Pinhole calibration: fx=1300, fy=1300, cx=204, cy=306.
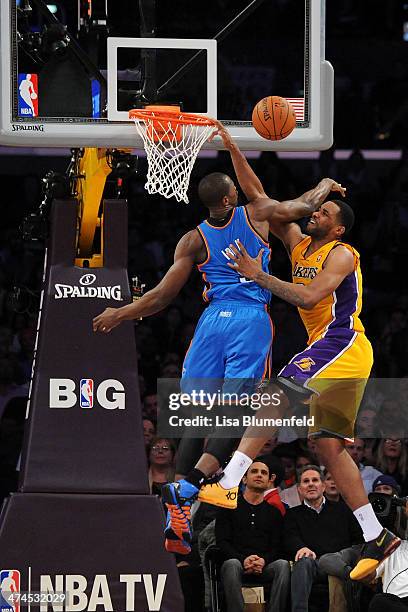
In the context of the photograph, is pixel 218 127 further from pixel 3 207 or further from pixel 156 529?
pixel 3 207

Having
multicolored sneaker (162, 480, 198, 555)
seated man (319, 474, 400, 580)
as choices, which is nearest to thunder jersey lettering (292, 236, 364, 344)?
multicolored sneaker (162, 480, 198, 555)

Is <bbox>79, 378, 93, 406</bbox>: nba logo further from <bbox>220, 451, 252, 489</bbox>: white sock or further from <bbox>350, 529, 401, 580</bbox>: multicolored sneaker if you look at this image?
<bbox>350, 529, 401, 580</bbox>: multicolored sneaker

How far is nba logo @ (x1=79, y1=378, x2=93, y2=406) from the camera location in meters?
9.90

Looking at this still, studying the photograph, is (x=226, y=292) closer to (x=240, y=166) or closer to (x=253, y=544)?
(x=240, y=166)

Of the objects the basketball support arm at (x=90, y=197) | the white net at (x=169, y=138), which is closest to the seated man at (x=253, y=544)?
the basketball support arm at (x=90, y=197)

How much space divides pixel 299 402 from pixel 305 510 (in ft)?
6.51

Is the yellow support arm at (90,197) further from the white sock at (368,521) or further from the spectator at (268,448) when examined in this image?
the white sock at (368,521)

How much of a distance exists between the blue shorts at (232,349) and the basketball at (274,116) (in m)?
1.22

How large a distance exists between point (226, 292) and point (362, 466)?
3196mm

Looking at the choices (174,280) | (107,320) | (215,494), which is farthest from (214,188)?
(215,494)

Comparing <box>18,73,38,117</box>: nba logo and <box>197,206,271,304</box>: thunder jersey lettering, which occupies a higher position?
<box>18,73,38,117</box>: nba logo

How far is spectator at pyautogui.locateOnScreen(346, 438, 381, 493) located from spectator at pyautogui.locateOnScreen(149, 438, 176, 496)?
62.3 inches

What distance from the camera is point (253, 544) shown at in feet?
34.5

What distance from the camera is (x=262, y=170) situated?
51.0 feet
